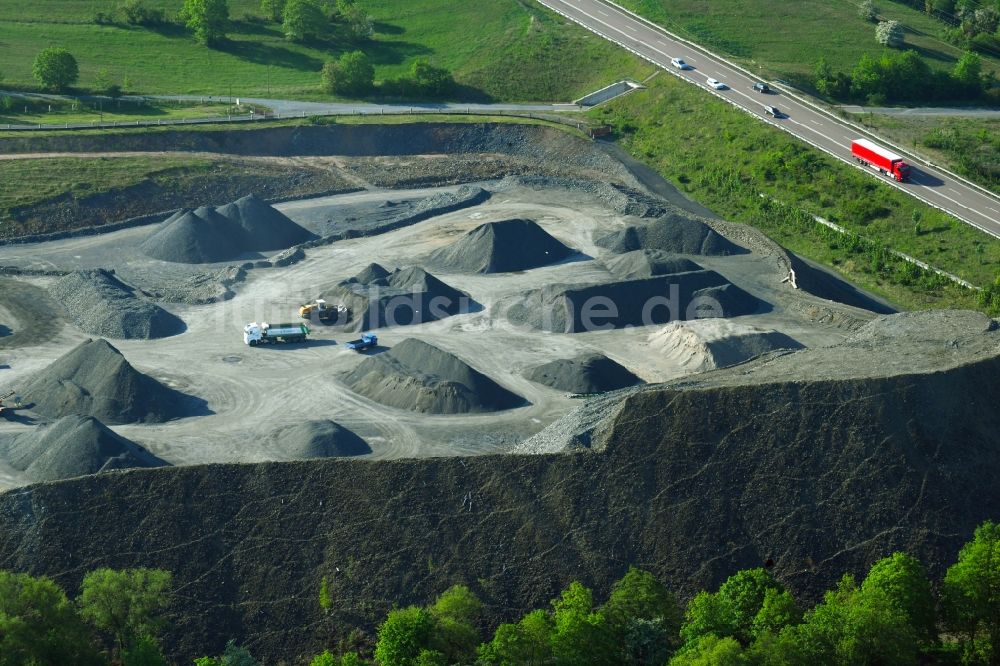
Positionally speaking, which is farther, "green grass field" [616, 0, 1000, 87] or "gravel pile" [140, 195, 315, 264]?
"green grass field" [616, 0, 1000, 87]

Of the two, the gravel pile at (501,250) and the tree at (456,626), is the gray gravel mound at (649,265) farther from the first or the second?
the tree at (456,626)

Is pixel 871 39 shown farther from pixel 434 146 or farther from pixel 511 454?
pixel 511 454

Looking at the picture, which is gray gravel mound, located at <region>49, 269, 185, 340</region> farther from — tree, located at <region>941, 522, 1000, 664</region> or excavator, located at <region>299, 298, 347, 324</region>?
tree, located at <region>941, 522, 1000, 664</region>

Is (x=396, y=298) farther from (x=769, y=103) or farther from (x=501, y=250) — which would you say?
(x=769, y=103)

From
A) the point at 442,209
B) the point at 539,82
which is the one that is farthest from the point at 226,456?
Result: the point at 539,82

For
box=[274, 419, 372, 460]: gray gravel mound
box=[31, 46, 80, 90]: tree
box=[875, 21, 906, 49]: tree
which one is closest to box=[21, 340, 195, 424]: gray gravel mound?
box=[274, 419, 372, 460]: gray gravel mound

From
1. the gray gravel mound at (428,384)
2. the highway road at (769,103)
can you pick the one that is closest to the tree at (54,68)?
the highway road at (769,103)

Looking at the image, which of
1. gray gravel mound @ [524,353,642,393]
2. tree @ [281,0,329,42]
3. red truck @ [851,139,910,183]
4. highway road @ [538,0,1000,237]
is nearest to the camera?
gray gravel mound @ [524,353,642,393]

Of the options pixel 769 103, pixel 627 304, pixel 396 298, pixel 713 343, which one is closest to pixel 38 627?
pixel 396 298
